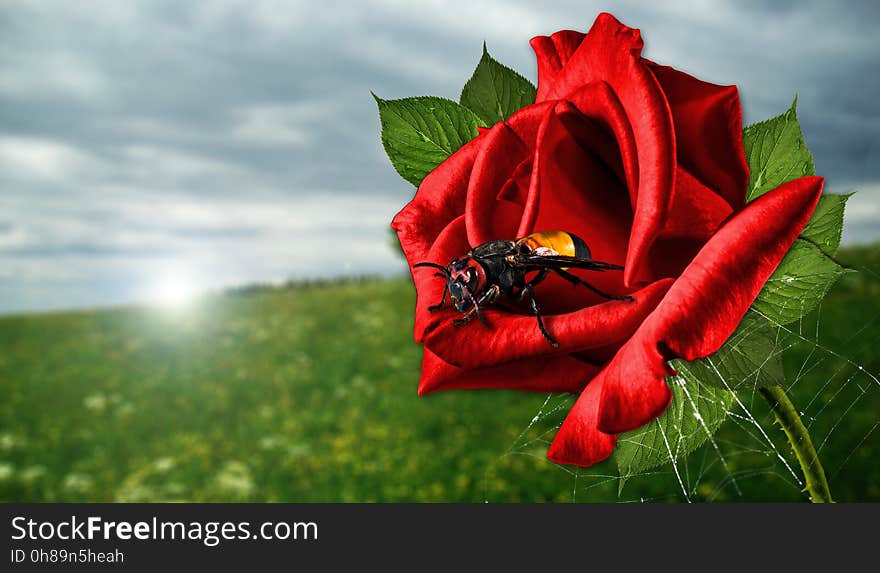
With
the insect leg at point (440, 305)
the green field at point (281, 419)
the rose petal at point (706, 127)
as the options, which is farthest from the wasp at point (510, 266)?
the green field at point (281, 419)

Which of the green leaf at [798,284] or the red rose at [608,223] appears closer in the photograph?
the red rose at [608,223]

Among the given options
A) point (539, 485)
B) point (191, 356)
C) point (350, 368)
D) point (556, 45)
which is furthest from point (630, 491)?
point (191, 356)

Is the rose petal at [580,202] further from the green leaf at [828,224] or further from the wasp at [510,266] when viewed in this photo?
the green leaf at [828,224]

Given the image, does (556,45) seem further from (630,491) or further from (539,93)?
(630,491)

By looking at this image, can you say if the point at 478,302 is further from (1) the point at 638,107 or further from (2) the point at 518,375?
(1) the point at 638,107

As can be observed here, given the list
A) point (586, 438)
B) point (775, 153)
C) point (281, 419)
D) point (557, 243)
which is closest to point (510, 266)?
point (557, 243)
